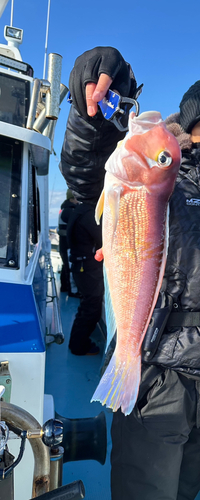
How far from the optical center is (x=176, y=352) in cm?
148

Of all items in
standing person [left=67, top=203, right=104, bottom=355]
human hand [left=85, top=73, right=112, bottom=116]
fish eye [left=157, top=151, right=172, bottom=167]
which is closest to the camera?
fish eye [left=157, top=151, right=172, bottom=167]

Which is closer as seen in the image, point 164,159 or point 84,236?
point 164,159

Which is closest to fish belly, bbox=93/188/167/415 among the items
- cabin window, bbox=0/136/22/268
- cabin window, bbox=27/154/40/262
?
cabin window, bbox=0/136/22/268

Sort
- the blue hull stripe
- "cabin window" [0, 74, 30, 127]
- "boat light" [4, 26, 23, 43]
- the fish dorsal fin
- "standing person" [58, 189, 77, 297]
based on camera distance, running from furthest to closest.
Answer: "standing person" [58, 189, 77, 297], "boat light" [4, 26, 23, 43], "cabin window" [0, 74, 30, 127], the blue hull stripe, the fish dorsal fin

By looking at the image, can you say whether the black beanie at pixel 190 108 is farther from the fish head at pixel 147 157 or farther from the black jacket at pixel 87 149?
the fish head at pixel 147 157

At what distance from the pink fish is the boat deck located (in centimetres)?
168

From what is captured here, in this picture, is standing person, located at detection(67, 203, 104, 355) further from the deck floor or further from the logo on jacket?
the logo on jacket

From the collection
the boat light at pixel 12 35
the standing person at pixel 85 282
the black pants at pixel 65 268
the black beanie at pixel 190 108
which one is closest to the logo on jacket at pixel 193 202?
the black beanie at pixel 190 108

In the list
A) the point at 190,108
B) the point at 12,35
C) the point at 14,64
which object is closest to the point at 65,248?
the point at 12,35

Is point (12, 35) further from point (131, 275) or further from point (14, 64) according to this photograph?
point (131, 275)

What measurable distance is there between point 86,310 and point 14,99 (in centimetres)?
267

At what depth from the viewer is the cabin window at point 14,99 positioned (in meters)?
1.97

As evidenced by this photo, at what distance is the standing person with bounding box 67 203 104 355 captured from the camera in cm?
401

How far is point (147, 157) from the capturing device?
1.04 meters
